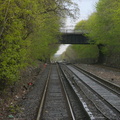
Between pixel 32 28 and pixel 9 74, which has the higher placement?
pixel 32 28

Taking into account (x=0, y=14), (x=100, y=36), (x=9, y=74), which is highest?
(x=100, y=36)

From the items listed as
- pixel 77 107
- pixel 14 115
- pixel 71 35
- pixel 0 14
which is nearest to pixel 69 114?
pixel 77 107

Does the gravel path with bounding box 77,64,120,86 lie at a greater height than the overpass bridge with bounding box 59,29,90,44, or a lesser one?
lesser

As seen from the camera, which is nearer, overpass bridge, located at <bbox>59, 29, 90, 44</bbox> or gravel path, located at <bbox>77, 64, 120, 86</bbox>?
gravel path, located at <bbox>77, 64, 120, 86</bbox>

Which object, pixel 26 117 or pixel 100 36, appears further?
pixel 100 36

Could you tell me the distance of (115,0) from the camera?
29500 mm

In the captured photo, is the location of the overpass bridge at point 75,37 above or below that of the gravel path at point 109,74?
above

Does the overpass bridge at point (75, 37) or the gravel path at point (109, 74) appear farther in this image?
the overpass bridge at point (75, 37)

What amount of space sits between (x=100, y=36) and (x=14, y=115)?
31098 mm

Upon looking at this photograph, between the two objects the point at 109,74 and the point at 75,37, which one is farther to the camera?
the point at 75,37

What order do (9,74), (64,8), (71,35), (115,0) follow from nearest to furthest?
(9,74) → (64,8) → (115,0) → (71,35)

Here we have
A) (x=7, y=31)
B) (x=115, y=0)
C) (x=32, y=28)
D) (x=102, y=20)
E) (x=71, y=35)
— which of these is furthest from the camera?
(x=71, y=35)

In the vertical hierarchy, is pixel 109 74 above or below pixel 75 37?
below

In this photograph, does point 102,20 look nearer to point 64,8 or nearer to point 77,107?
point 64,8
